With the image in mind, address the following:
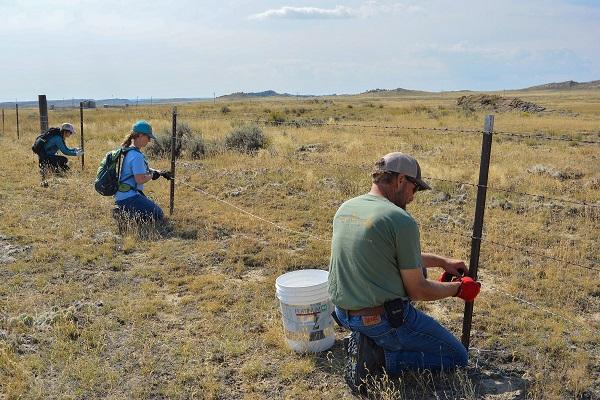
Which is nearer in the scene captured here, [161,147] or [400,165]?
[400,165]

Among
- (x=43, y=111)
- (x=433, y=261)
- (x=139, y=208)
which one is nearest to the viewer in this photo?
(x=433, y=261)

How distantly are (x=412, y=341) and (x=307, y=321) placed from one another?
36.0 inches

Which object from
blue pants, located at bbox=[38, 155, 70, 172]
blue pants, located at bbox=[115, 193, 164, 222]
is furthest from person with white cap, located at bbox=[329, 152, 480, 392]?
blue pants, located at bbox=[38, 155, 70, 172]

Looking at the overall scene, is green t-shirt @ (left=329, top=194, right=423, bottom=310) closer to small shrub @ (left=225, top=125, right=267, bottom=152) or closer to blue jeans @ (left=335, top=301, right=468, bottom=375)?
blue jeans @ (left=335, top=301, right=468, bottom=375)

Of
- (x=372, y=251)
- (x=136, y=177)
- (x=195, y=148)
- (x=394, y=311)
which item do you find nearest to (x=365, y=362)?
(x=394, y=311)

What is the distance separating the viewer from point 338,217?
12.8 ft

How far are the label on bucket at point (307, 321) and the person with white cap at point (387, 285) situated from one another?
433 mm

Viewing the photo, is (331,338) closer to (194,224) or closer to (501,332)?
(501,332)

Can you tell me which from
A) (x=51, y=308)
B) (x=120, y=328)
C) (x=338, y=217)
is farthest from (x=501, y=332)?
(x=51, y=308)

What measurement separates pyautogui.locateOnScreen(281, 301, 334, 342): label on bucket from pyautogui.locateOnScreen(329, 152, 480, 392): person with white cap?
0.43 metres

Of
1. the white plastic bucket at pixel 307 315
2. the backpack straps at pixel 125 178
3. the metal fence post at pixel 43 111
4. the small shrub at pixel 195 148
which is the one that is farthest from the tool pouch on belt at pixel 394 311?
the metal fence post at pixel 43 111

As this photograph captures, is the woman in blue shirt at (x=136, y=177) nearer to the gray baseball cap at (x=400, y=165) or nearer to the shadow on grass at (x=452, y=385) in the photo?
the shadow on grass at (x=452, y=385)

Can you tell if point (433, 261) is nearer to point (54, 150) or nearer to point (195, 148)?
point (54, 150)

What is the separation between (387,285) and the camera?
369cm
